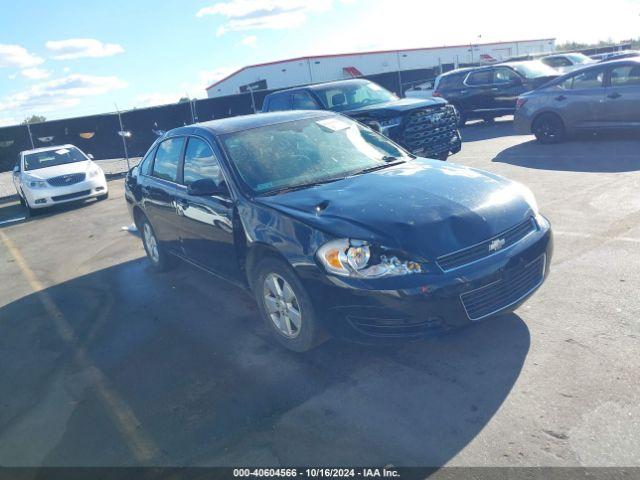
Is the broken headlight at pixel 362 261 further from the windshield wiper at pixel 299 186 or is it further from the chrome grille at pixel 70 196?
the chrome grille at pixel 70 196

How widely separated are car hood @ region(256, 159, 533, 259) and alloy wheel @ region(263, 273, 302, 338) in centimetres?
55

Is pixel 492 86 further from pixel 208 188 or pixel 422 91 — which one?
pixel 208 188

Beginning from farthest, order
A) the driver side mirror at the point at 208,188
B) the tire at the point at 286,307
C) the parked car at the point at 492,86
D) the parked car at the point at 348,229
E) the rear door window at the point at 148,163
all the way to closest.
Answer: the parked car at the point at 492,86, the rear door window at the point at 148,163, the driver side mirror at the point at 208,188, the tire at the point at 286,307, the parked car at the point at 348,229

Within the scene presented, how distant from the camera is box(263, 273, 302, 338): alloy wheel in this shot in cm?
421

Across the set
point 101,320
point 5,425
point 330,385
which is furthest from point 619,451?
point 101,320

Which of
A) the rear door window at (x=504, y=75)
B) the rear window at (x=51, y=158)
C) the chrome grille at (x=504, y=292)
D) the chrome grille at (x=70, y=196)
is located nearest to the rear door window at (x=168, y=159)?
the chrome grille at (x=504, y=292)

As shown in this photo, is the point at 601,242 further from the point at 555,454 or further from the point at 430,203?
the point at 555,454

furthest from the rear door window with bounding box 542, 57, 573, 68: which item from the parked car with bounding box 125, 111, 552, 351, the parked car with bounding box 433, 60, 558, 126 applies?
the parked car with bounding box 125, 111, 552, 351

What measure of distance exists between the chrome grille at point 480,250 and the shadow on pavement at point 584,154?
224 inches

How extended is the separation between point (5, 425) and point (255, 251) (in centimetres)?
212

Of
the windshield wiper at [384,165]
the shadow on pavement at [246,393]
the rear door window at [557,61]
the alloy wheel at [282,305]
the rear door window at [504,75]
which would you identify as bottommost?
the shadow on pavement at [246,393]

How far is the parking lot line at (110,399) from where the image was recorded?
3537 millimetres

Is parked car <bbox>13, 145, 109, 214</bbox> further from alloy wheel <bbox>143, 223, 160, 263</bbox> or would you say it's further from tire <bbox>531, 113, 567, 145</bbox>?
tire <bbox>531, 113, 567, 145</bbox>

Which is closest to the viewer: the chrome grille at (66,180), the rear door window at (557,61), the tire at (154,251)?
the tire at (154,251)
